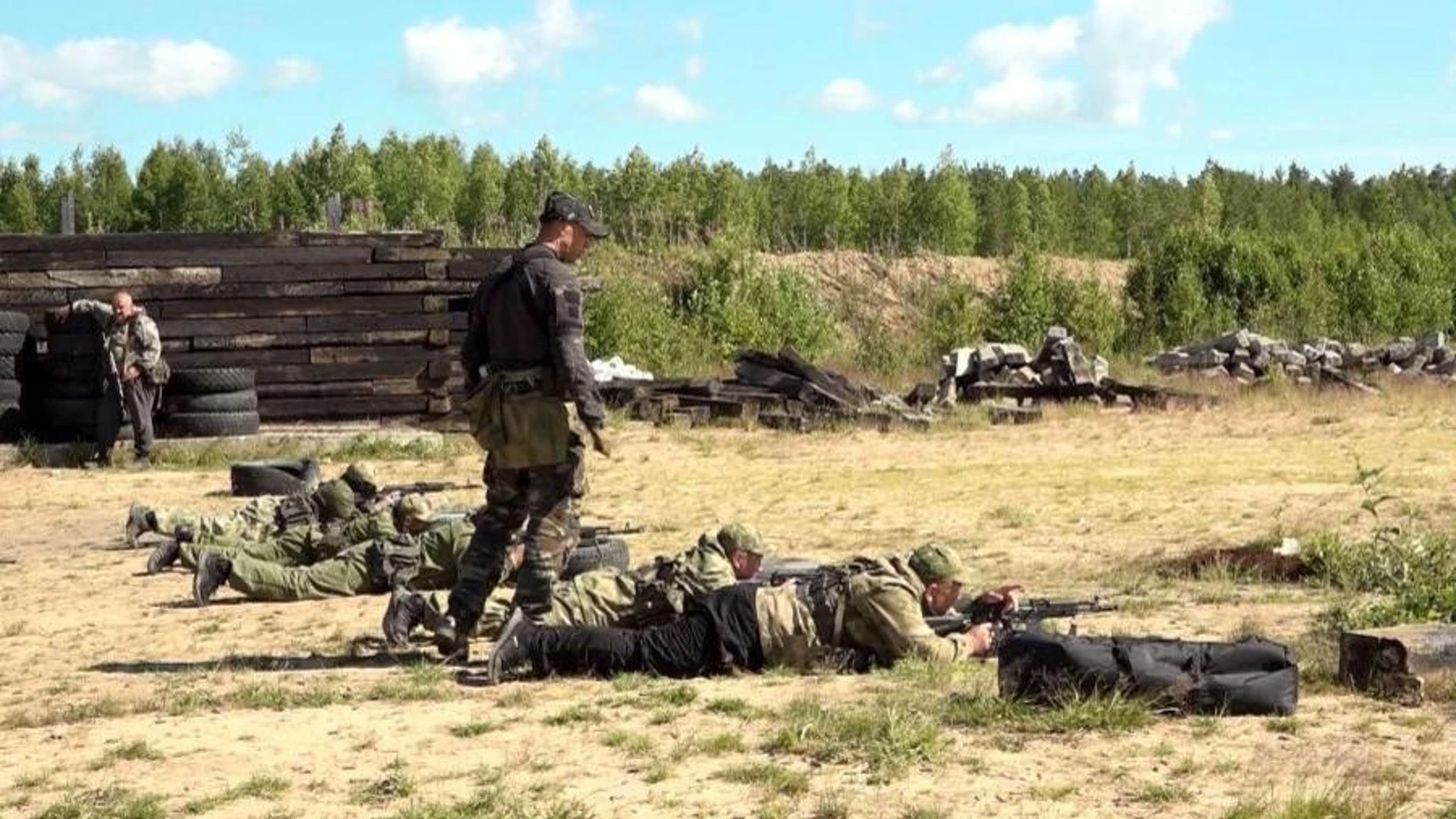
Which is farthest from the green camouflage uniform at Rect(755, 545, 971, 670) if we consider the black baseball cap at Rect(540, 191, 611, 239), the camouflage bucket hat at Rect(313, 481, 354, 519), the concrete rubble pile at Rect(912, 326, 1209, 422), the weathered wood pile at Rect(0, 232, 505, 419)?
the concrete rubble pile at Rect(912, 326, 1209, 422)

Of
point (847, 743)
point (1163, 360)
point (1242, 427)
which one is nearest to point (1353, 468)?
point (1242, 427)

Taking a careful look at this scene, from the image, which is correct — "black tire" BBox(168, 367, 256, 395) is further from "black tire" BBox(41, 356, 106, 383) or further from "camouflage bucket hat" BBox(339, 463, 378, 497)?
"camouflage bucket hat" BBox(339, 463, 378, 497)

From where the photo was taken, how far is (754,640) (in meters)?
8.48

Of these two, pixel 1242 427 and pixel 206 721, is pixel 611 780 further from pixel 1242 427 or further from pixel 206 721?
pixel 1242 427

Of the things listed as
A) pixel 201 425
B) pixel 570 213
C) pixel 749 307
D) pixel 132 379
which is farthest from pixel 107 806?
pixel 749 307

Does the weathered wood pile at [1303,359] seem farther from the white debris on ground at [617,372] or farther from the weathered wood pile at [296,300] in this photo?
the weathered wood pile at [296,300]

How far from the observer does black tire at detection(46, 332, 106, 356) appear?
20.9 meters

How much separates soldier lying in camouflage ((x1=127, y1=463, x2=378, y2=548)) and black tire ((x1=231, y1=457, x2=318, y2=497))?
3.24m

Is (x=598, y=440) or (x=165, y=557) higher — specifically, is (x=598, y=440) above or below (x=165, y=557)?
above

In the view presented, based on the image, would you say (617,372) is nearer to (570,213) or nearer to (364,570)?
(364,570)

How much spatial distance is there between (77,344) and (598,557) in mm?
11514

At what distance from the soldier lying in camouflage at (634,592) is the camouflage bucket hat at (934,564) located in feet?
2.99

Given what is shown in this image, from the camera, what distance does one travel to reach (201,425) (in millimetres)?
21062

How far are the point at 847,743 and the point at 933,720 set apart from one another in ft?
Result: 1.51
